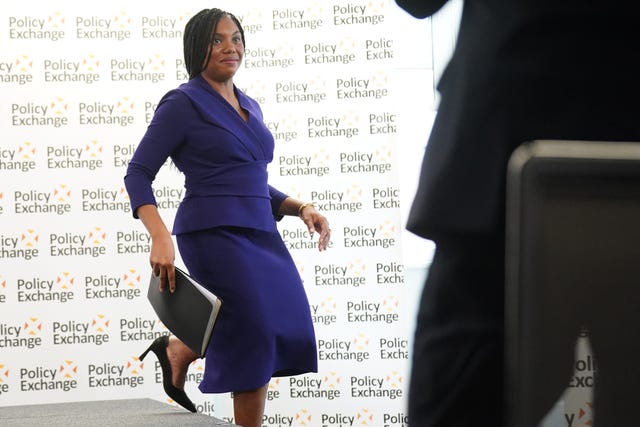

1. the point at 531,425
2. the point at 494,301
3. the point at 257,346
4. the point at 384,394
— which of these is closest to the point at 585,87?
the point at 494,301

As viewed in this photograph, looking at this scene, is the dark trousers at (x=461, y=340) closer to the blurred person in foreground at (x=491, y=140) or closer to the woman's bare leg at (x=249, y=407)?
the blurred person in foreground at (x=491, y=140)

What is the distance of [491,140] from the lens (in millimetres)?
893

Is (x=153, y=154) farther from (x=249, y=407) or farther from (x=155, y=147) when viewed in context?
(x=249, y=407)

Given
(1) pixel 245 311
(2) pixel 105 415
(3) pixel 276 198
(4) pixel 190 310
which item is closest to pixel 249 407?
(1) pixel 245 311

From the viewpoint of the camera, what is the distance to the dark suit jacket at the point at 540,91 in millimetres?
895

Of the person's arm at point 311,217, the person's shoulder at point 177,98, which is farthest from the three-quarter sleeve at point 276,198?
the person's shoulder at point 177,98

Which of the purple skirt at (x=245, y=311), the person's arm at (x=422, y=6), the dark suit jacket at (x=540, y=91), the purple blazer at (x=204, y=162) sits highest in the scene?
the person's arm at (x=422, y=6)

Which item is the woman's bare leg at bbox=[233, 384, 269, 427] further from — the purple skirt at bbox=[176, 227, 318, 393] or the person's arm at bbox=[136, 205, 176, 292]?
the person's arm at bbox=[136, 205, 176, 292]

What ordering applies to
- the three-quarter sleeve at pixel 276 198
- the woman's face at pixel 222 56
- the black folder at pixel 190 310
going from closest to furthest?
the black folder at pixel 190 310 < the woman's face at pixel 222 56 < the three-quarter sleeve at pixel 276 198

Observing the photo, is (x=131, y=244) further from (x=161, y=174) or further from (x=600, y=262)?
(x=600, y=262)

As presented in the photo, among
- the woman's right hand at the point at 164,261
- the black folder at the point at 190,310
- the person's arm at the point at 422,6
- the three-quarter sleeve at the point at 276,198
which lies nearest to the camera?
the person's arm at the point at 422,6

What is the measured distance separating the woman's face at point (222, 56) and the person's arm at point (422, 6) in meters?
1.95

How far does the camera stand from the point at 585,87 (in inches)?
35.5

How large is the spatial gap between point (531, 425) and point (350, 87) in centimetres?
368
